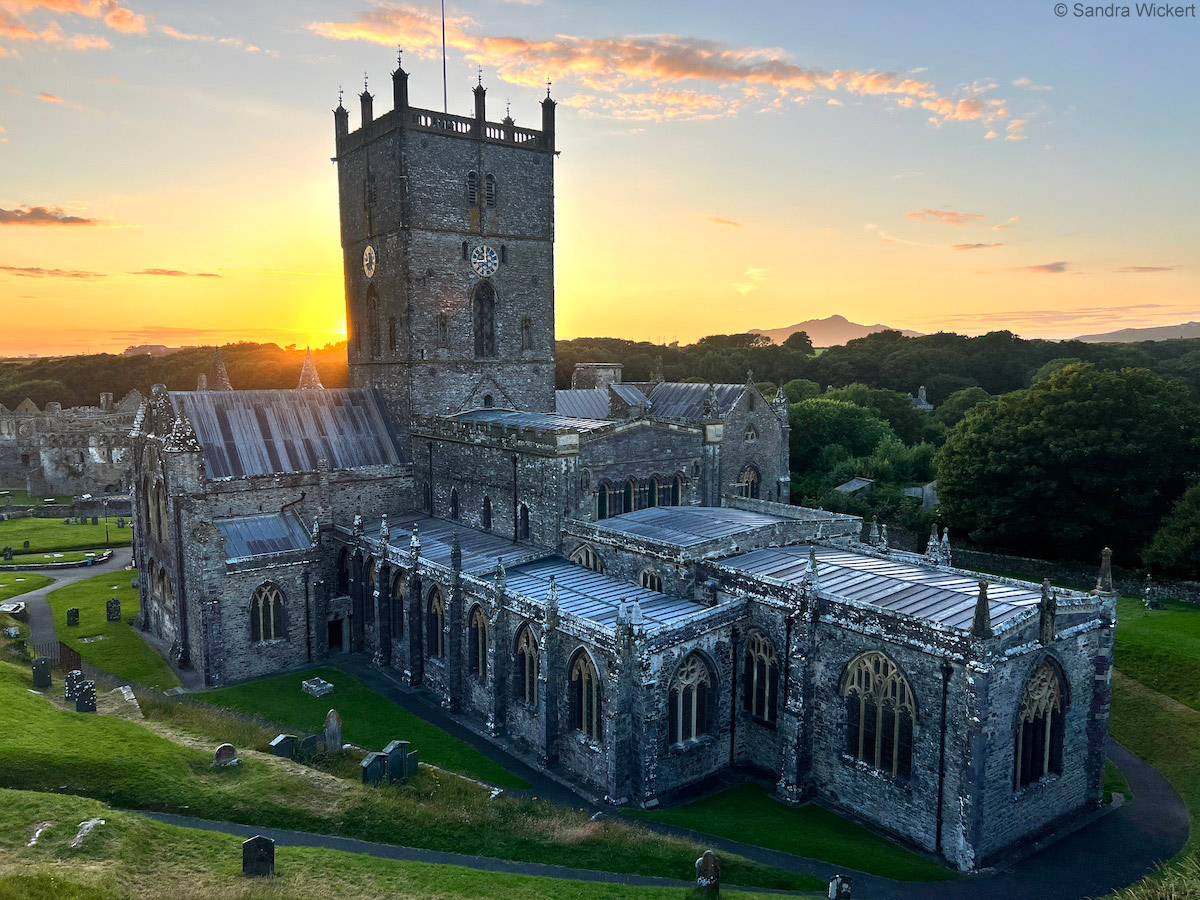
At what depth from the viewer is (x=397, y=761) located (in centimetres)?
2594

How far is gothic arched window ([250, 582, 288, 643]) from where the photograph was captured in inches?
1441

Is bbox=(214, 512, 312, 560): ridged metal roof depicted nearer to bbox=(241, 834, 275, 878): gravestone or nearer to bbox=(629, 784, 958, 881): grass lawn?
bbox=(241, 834, 275, 878): gravestone

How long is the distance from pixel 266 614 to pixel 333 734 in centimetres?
1154

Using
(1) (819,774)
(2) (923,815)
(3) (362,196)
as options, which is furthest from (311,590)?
(2) (923,815)

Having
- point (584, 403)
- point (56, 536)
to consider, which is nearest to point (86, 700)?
point (584, 403)

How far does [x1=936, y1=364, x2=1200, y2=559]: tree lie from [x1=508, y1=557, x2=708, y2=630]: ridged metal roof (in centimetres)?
2900

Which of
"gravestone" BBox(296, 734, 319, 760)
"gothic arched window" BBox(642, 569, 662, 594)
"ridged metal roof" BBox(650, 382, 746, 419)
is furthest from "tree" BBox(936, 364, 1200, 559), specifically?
"gravestone" BBox(296, 734, 319, 760)

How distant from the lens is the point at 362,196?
4450 centimetres

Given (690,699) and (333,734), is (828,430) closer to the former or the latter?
(690,699)

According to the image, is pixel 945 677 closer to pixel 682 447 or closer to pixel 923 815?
pixel 923 815

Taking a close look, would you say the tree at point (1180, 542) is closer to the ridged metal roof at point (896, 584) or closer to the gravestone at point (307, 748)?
the ridged metal roof at point (896, 584)

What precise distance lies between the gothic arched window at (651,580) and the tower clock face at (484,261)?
2124cm

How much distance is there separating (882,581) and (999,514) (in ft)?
86.9

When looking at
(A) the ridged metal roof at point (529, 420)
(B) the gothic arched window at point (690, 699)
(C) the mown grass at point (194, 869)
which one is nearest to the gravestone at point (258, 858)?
(C) the mown grass at point (194, 869)
